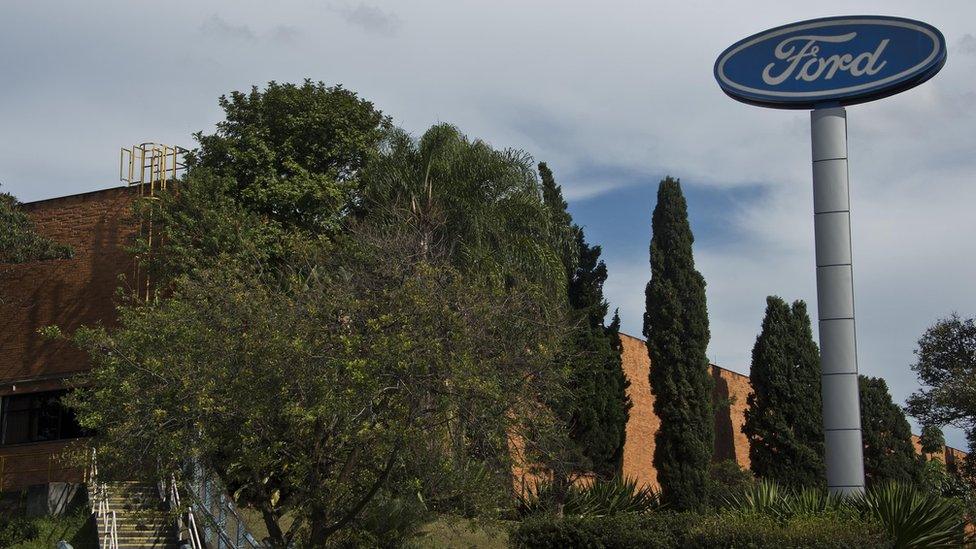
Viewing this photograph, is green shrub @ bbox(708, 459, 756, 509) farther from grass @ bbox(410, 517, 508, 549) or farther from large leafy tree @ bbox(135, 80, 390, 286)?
large leafy tree @ bbox(135, 80, 390, 286)

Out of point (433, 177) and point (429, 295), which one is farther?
point (433, 177)

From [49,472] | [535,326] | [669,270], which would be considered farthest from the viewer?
[669,270]

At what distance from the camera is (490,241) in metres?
26.6

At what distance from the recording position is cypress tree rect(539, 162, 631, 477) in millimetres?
30016

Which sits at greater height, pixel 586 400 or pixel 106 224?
pixel 106 224

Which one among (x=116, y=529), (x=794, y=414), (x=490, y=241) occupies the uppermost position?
(x=490, y=241)

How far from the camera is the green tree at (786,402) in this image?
34.8 metres

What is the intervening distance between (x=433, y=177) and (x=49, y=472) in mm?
11997

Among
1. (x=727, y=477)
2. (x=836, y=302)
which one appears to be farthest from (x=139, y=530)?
(x=727, y=477)

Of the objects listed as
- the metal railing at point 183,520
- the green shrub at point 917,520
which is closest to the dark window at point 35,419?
the metal railing at point 183,520

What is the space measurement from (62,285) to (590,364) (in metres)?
14.0

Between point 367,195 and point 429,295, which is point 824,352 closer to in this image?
point 429,295

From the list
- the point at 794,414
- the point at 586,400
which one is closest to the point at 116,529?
the point at 586,400

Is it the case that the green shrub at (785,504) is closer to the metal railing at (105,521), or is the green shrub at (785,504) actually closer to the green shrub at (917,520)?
the green shrub at (917,520)
